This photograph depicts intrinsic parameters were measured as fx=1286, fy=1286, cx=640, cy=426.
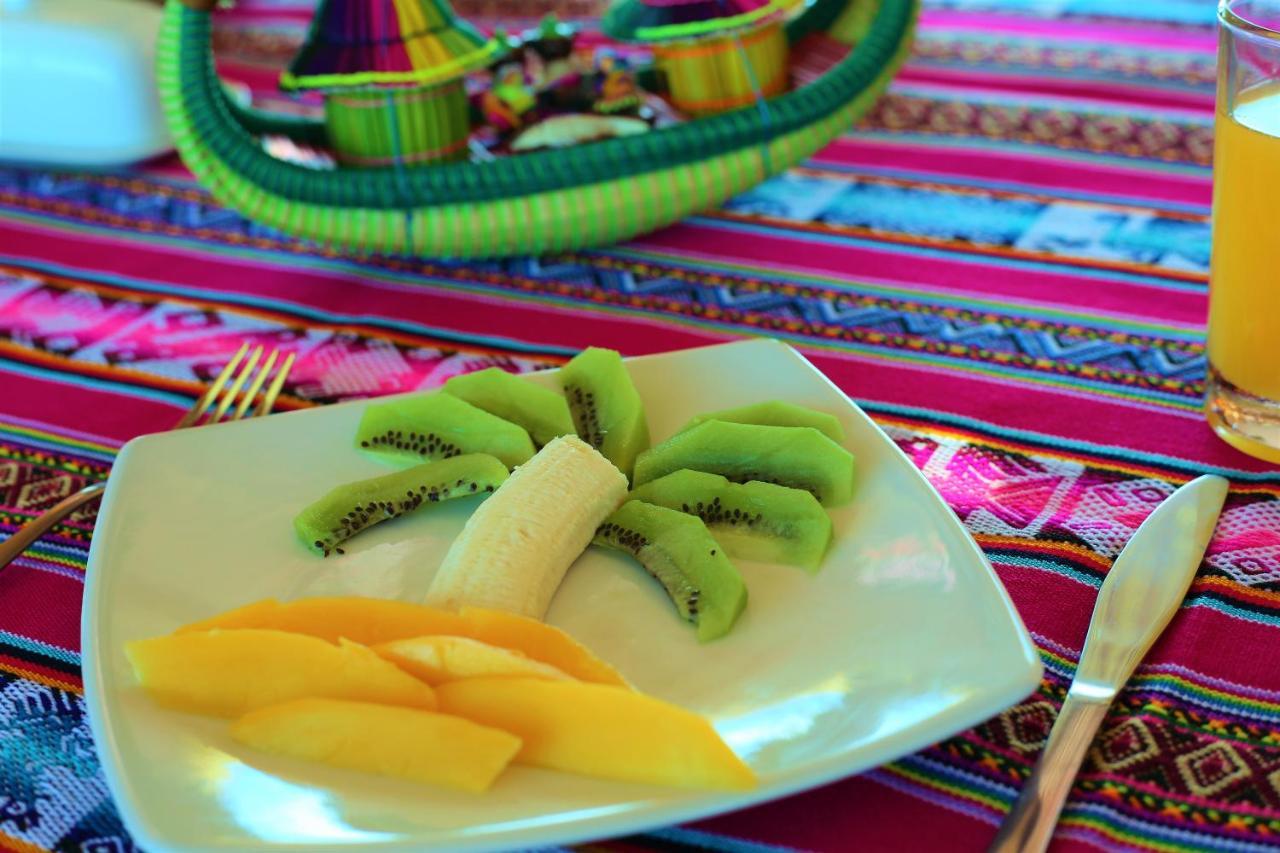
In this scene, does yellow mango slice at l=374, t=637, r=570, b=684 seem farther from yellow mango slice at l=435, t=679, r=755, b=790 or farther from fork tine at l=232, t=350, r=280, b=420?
fork tine at l=232, t=350, r=280, b=420

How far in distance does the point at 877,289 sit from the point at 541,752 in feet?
2.36

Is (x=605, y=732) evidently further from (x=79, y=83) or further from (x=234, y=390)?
(x=79, y=83)

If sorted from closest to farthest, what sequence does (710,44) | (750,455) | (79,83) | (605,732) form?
(605,732)
(750,455)
(710,44)
(79,83)

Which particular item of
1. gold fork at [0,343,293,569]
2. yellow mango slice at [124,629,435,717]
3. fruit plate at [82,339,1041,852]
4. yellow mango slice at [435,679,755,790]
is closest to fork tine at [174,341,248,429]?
gold fork at [0,343,293,569]

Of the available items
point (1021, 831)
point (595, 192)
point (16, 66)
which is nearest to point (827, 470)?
point (1021, 831)

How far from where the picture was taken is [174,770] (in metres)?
0.59

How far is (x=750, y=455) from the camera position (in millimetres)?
806

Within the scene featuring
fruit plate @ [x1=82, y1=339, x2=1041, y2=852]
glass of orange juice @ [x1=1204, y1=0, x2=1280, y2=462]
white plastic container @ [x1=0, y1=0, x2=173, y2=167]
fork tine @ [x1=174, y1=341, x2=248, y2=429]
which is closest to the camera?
fruit plate @ [x1=82, y1=339, x2=1041, y2=852]

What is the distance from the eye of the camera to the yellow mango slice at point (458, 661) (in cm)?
59

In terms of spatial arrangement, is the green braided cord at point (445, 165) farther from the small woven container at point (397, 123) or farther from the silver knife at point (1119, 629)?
the silver knife at point (1119, 629)

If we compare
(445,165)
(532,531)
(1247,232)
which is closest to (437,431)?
(532,531)

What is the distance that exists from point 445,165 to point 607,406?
1.26 feet

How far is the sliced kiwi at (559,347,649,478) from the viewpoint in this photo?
84 centimetres

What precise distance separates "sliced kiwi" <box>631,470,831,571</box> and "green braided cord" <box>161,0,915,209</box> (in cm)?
44
